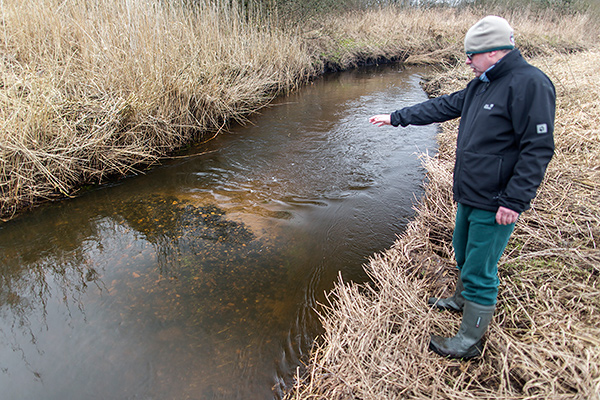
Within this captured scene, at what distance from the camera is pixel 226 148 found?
6.07 meters

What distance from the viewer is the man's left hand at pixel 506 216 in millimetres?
1696

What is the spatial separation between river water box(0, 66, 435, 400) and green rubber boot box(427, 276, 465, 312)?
34.7 inches

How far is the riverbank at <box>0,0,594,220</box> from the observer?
156 inches

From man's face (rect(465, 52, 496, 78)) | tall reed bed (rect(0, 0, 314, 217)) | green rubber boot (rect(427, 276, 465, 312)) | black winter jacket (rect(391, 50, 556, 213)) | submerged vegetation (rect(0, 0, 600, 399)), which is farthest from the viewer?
tall reed bed (rect(0, 0, 314, 217))

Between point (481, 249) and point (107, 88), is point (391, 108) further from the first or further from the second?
point (481, 249)

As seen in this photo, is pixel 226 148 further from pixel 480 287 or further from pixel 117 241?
pixel 480 287

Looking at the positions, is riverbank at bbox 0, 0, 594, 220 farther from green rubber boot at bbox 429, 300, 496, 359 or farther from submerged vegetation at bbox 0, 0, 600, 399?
green rubber boot at bbox 429, 300, 496, 359

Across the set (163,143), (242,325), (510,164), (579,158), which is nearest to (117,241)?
(242,325)

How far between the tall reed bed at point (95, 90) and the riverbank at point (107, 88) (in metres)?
0.02

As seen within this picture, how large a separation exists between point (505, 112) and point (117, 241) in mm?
3702

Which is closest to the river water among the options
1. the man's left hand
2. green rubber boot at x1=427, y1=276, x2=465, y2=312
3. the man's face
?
green rubber boot at x1=427, y1=276, x2=465, y2=312

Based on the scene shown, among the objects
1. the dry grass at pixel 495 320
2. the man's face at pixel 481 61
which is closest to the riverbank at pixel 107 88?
the dry grass at pixel 495 320

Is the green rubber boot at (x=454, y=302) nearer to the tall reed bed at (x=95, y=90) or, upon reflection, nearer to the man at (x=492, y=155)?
the man at (x=492, y=155)

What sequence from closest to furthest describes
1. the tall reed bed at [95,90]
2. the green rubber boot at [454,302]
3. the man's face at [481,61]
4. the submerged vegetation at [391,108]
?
the man's face at [481,61], the submerged vegetation at [391,108], the green rubber boot at [454,302], the tall reed bed at [95,90]
